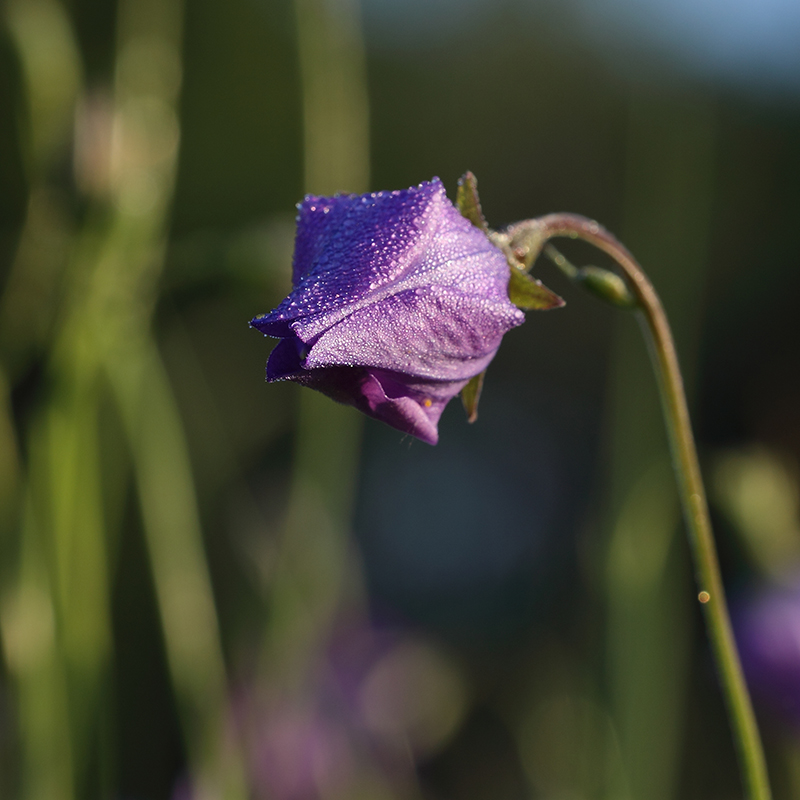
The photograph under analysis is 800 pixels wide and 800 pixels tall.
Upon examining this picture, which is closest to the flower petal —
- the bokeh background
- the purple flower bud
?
the purple flower bud

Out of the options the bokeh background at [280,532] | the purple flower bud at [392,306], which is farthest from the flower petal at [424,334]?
the bokeh background at [280,532]

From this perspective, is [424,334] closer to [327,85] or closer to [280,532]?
[327,85]

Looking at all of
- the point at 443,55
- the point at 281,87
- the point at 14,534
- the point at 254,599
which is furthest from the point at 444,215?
the point at 443,55

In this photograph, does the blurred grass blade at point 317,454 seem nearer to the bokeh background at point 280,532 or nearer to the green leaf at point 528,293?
the bokeh background at point 280,532

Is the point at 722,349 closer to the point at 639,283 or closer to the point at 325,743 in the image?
the point at 325,743

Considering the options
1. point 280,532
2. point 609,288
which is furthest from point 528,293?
point 280,532
